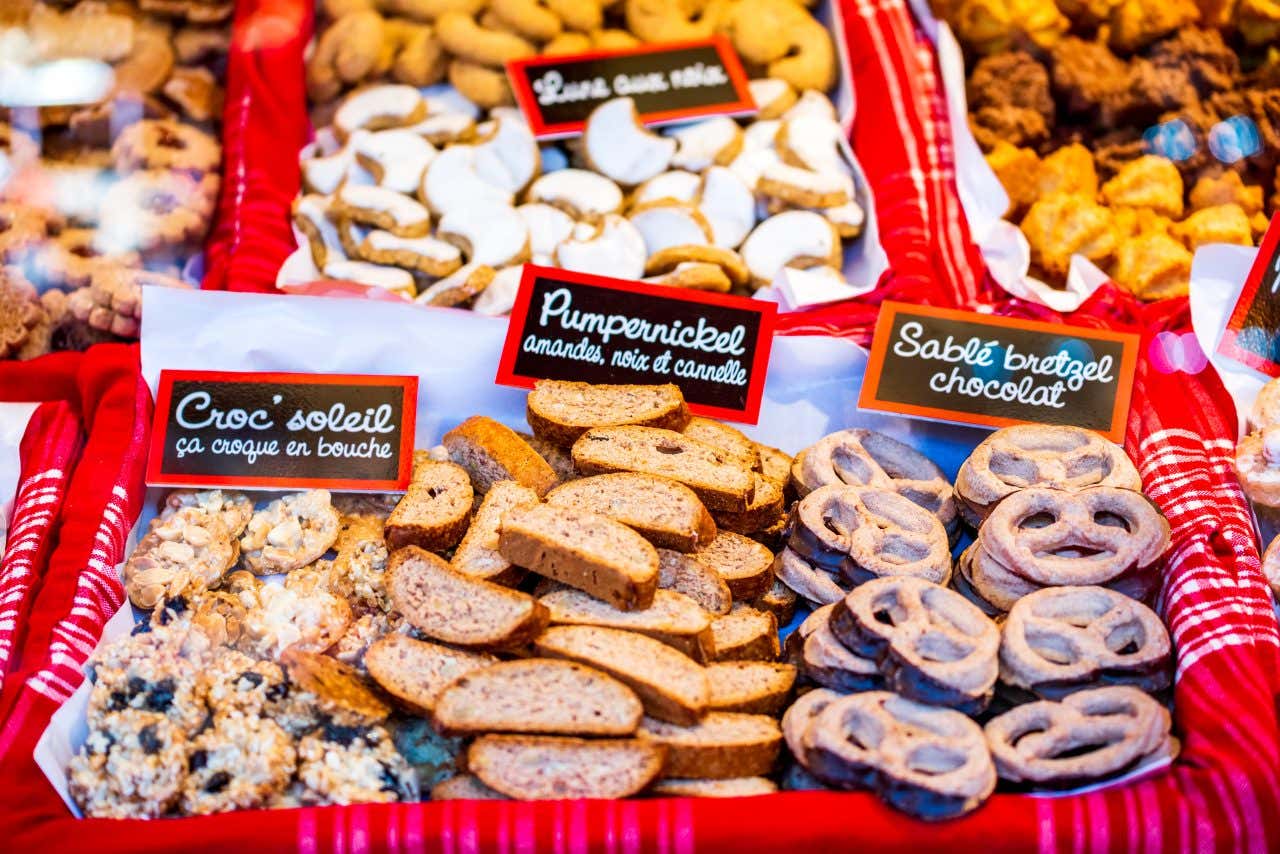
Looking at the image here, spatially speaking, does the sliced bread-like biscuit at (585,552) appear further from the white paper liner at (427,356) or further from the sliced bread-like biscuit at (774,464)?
the white paper liner at (427,356)

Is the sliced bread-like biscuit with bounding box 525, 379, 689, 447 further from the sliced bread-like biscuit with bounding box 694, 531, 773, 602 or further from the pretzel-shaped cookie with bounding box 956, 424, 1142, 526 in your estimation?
the pretzel-shaped cookie with bounding box 956, 424, 1142, 526

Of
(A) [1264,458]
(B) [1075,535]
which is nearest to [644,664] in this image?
(B) [1075,535]

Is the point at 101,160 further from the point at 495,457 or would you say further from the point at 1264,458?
the point at 1264,458

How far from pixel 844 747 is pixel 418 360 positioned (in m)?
1.33

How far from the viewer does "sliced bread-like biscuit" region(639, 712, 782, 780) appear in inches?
70.9

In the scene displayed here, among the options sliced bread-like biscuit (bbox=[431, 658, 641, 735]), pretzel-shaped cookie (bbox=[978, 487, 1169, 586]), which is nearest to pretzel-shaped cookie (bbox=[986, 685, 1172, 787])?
pretzel-shaped cookie (bbox=[978, 487, 1169, 586])

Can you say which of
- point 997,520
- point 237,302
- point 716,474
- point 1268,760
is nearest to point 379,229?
point 237,302

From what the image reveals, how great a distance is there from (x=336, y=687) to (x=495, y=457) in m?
0.59

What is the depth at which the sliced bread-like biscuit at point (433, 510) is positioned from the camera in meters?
2.19

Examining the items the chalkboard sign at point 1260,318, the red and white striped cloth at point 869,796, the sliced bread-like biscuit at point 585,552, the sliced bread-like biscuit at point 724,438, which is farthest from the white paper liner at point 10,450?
the chalkboard sign at point 1260,318

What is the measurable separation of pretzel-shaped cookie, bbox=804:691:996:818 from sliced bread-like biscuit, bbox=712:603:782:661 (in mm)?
Answer: 218

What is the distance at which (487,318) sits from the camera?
2.66 m

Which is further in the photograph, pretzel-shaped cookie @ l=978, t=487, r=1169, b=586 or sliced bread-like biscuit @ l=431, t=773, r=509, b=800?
pretzel-shaped cookie @ l=978, t=487, r=1169, b=586

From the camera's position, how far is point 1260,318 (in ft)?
8.39
